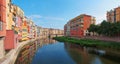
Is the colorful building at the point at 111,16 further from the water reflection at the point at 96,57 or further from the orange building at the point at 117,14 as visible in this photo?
the water reflection at the point at 96,57

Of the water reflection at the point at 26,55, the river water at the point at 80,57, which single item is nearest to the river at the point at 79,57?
the river water at the point at 80,57

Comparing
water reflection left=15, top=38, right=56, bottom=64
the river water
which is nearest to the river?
the river water

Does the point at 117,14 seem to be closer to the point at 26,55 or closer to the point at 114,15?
the point at 114,15

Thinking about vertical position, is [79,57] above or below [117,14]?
below

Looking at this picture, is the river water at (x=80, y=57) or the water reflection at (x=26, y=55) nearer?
the water reflection at (x=26, y=55)

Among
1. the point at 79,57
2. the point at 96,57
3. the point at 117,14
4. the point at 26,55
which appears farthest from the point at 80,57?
the point at 117,14

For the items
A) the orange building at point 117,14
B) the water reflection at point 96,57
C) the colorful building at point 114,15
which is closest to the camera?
the water reflection at point 96,57

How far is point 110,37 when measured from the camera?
157 ft

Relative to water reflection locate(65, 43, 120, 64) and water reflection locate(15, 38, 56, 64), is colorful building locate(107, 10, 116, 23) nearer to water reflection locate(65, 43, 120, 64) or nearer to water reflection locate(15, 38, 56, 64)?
water reflection locate(15, 38, 56, 64)

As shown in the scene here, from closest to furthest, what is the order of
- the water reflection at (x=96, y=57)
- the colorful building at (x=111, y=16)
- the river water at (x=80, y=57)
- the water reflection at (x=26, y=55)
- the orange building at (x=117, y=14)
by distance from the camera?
the water reflection at (x=26, y=55) < the water reflection at (x=96, y=57) < the river water at (x=80, y=57) < the orange building at (x=117, y=14) < the colorful building at (x=111, y=16)

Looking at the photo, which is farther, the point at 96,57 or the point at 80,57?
the point at 80,57

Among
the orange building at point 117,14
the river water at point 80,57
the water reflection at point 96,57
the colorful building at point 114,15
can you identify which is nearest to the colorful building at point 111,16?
the colorful building at point 114,15

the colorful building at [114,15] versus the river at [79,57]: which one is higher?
the colorful building at [114,15]

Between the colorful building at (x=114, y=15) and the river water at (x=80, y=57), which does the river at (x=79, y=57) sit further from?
the colorful building at (x=114, y=15)
